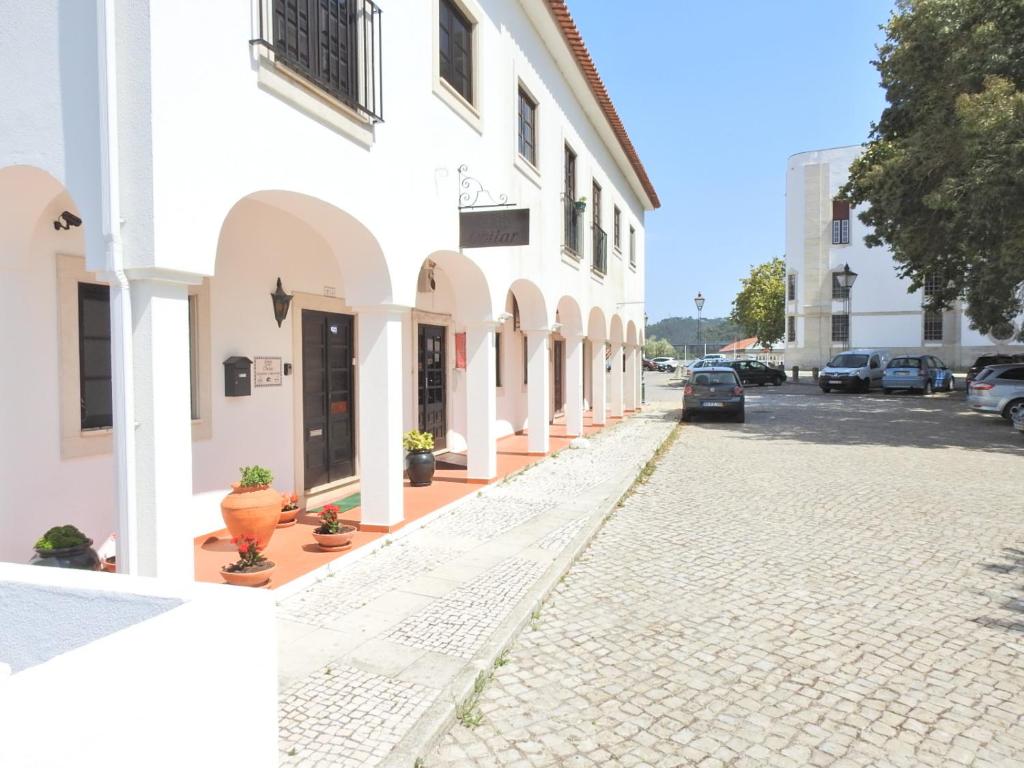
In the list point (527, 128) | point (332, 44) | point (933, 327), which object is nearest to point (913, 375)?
point (933, 327)

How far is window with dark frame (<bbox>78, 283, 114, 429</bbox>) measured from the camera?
544 centimetres

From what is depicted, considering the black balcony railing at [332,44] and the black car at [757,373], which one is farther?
the black car at [757,373]

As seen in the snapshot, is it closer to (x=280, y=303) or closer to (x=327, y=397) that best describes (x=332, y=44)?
(x=280, y=303)

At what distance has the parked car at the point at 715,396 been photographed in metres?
19.2

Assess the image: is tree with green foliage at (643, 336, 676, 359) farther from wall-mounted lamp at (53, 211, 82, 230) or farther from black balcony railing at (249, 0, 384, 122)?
wall-mounted lamp at (53, 211, 82, 230)

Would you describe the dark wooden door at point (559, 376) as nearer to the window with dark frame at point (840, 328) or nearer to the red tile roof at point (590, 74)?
the red tile roof at point (590, 74)

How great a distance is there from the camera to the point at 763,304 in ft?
167

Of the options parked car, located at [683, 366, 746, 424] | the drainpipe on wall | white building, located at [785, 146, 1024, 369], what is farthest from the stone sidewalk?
white building, located at [785, 146, 1024, 369]

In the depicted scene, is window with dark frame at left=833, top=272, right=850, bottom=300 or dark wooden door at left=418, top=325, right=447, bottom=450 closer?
dark wooden door at left=418, top=325, right=447, bottom=450

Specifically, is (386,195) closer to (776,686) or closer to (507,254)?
(507,254)

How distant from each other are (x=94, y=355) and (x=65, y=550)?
1.73 m

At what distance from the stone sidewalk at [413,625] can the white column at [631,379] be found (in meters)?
14.1

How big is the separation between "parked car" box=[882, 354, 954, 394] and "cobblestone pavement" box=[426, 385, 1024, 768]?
71.2 feet

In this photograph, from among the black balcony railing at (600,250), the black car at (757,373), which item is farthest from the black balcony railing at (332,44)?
the black car at (757,373)
